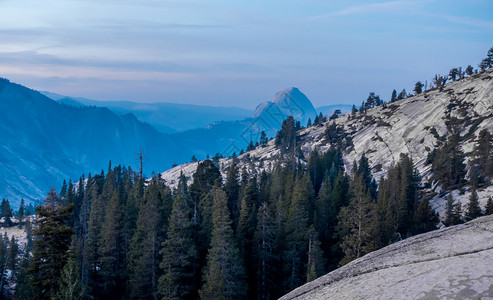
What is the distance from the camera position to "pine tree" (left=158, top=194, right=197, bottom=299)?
3719 centimetres

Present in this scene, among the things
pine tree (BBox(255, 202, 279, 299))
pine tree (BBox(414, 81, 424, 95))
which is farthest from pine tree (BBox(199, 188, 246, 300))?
pine tree (BBox(414, 81, 424, 95))

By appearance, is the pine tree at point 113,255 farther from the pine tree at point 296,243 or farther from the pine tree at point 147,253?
the pine tree at point 296,243

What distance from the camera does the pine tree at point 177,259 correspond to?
37.2 meters

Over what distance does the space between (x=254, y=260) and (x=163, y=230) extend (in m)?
11.7

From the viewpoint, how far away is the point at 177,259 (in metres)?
38.1

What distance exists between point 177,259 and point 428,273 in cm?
3294

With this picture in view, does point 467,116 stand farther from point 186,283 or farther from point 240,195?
point 186,283

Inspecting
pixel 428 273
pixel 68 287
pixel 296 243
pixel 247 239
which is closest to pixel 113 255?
pixel 247 239

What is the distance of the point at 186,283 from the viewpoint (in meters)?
41.3

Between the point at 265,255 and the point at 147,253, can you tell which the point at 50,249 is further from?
the point at 265,255

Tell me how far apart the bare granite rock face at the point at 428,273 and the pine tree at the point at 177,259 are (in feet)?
93.3

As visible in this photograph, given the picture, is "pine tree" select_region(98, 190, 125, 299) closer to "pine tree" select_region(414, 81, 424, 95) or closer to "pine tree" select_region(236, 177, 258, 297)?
"pine tree" select_region(236, 177, 258, 297)

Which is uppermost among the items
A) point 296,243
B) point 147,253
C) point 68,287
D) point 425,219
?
point 425,219

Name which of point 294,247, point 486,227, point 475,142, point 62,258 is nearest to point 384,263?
point 486,227
